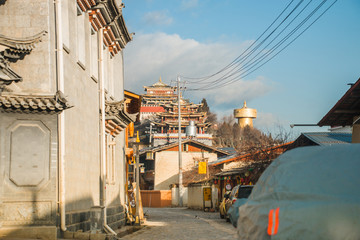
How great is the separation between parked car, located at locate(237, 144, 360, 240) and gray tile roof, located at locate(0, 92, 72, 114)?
7270 mm

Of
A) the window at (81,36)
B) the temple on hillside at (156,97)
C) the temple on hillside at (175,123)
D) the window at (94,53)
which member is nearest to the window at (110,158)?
the window at (94,53)

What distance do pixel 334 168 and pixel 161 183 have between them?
239 feet

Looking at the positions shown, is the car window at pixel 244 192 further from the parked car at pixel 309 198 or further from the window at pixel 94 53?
the parked car at pixel 309 198

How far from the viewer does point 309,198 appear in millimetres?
5465

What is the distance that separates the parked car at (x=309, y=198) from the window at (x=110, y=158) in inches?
608

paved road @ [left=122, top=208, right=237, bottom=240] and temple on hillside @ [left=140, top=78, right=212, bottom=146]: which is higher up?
temple on hillside @ [left=140, top=78, right=212, bottom=146]

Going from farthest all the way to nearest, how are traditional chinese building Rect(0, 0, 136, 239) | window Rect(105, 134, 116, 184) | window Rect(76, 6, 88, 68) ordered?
window Rect(105, 134, 116, 184)
window Rect(76, 6, 88, 68)
traditional chinese building Rect(0, 0, 136, 239)

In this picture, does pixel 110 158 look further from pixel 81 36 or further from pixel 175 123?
pixel 175 123

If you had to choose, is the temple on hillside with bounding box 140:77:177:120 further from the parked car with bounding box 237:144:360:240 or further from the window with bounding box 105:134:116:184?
the parked car with bounding box 237:144:360:240

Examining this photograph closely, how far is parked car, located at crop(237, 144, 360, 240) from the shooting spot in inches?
200

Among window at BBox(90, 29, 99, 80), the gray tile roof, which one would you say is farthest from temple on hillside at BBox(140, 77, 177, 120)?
the gray tile roof

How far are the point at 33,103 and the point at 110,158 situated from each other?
1011 centimetres

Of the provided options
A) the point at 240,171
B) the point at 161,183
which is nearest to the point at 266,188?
the point at 240,171

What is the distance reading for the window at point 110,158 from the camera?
21.6m
